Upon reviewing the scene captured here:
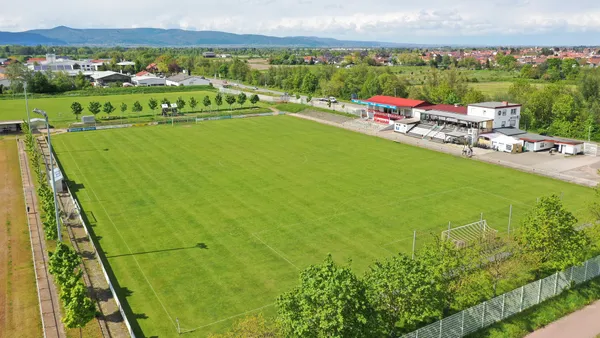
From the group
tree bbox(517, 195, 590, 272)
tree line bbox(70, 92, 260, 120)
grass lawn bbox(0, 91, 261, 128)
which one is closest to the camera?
tree bbox(517, 195, 590, 272)

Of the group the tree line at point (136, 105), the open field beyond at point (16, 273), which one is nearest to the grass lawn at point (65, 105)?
the tree line at point (136, 105)

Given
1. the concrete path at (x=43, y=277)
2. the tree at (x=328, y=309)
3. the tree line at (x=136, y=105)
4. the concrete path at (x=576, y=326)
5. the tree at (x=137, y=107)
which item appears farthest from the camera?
the tree at (x=137, y=107)

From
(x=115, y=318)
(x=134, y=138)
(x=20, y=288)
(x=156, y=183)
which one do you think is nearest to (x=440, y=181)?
(x=156, y=183)

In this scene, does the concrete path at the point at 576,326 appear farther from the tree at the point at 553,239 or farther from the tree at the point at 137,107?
the tree at the point at 137,107

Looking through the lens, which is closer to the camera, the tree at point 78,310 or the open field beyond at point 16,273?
the tree at point 78,310

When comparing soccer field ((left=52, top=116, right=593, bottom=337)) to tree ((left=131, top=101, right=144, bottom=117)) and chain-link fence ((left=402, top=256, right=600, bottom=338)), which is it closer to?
chain-link fence ((left=402, top=256, right=600, bottom=338))

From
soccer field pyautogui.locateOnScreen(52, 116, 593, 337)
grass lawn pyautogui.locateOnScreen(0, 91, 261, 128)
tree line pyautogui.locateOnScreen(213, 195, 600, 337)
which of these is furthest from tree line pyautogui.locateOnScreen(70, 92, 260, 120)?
tree line pyautogui.locateOnScreen(213, 195, 600, 337)
